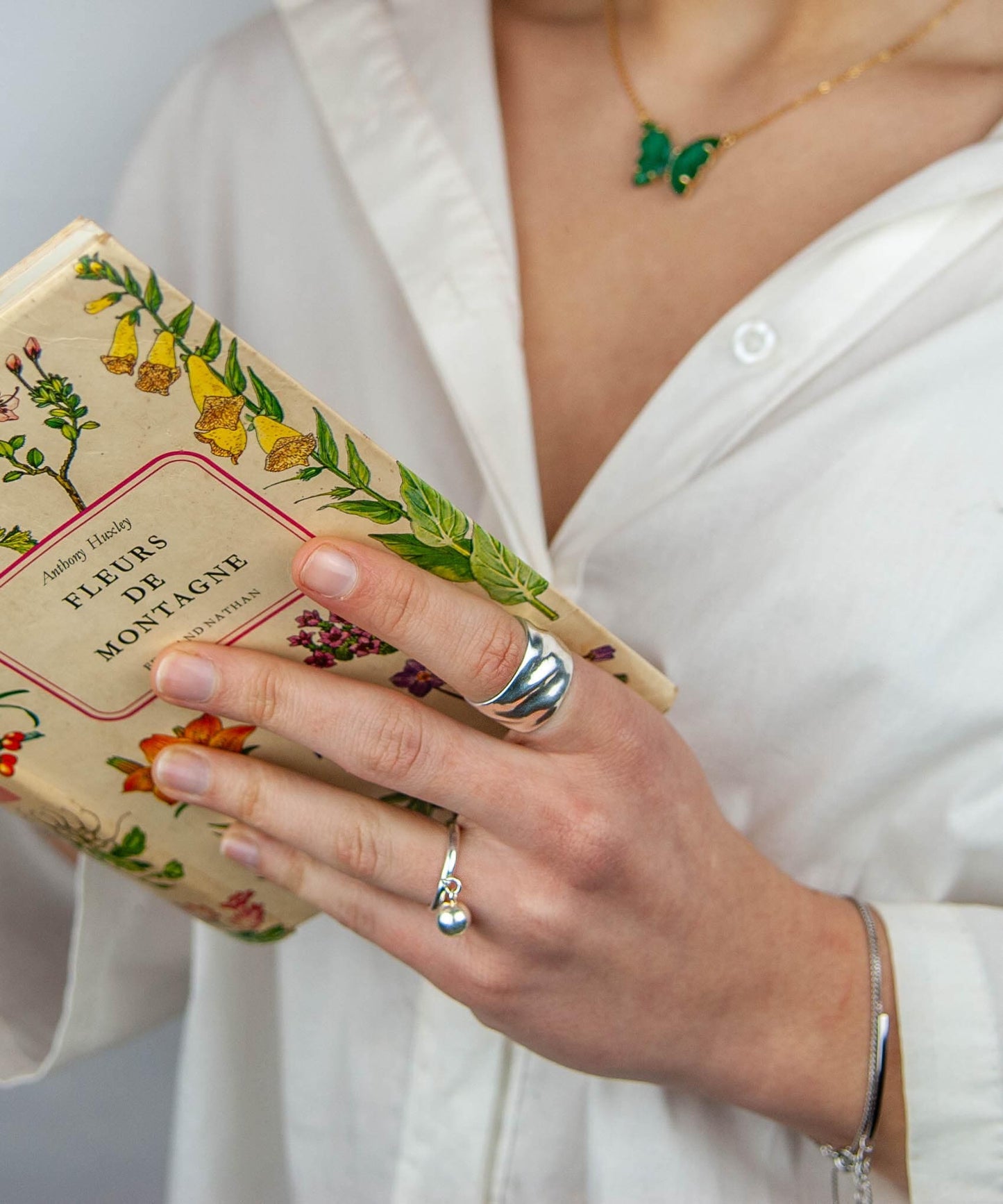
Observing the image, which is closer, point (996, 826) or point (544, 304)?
point (996, 826)

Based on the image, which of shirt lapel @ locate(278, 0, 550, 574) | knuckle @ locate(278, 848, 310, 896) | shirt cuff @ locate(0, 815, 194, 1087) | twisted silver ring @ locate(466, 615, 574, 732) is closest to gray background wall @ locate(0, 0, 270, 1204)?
shirt cuff @ locate(0, 815, 194, 1087)

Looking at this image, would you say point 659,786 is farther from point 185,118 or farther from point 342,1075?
point 185,118

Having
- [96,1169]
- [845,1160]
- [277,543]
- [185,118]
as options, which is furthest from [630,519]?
[96,1169]

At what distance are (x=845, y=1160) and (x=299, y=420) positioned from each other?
0.59 metres

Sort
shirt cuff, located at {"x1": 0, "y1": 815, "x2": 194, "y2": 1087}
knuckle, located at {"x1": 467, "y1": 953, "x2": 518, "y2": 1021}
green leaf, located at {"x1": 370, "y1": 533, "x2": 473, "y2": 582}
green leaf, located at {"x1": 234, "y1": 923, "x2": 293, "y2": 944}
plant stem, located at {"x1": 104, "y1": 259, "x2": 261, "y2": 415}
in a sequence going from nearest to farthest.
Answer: plant stem, located at {"x1": 104, "y1": 259, "x2": 261, "y2": 415} → green leaf, located at {"x1": 370, "y1": 533, "x2": 473, "y2": 582} → knuckle, located at {"x1": 467, "y1": 953, "x2": 518, "y2": 1021} → green leaf, located at {"x1": 234, "y1": 923, "x2": 293, "y2": 944} → shirt cuff, located at {"x1": 0, "y1": 815, "x2": 194, "y2": 1087}

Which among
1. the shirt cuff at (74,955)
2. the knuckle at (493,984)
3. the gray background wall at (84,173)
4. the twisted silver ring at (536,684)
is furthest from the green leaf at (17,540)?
the gray background wall at (84,173)

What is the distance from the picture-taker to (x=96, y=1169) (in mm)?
1144

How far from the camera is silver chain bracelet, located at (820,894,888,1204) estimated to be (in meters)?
0.62

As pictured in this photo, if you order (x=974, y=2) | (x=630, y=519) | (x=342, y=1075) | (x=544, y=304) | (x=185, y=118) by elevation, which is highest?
(x=974, y=2)

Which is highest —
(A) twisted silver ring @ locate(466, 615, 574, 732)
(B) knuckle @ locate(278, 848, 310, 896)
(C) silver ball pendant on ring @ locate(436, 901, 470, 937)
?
(A) twisted silver ring @ locate(466, 615, 574, 732)

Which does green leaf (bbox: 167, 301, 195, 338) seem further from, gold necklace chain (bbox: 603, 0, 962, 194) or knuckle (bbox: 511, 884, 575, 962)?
gold necklace chain (bbox: 603, 0, 962, 194)

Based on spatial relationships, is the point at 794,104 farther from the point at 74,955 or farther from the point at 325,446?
the point at 74,955

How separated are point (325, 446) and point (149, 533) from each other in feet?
0.28

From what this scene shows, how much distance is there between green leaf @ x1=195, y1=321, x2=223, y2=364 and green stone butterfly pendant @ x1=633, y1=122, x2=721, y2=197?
1.80ft
